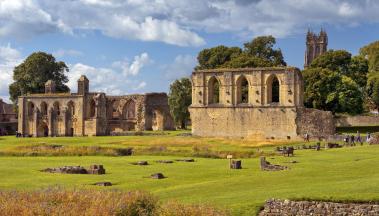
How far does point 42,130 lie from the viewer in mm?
92438

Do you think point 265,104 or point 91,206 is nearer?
point 91,206

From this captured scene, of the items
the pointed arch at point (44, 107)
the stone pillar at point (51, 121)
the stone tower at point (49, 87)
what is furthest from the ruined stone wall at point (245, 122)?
the stone tower at point (49, 87)

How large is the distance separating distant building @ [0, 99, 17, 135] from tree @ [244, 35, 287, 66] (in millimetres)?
43829

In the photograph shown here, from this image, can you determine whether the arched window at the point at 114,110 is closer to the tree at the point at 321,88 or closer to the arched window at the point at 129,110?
the arched window at the point at 129,110

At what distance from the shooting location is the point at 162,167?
3500 centimetres

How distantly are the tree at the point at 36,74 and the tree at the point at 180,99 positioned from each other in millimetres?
28102

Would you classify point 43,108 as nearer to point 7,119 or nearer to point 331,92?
point 7,119

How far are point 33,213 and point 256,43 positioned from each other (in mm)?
83779

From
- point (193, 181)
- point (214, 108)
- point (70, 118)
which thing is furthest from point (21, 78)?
point (193, 181)

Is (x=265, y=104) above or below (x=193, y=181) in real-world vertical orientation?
above

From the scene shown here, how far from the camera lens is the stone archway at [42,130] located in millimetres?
91375

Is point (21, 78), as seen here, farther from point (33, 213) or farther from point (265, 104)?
point (33, 213)

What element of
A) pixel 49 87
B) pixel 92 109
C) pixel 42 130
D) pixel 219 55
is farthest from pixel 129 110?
pixel 219 55

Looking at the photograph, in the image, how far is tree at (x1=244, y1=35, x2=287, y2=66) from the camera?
93.6 metres
